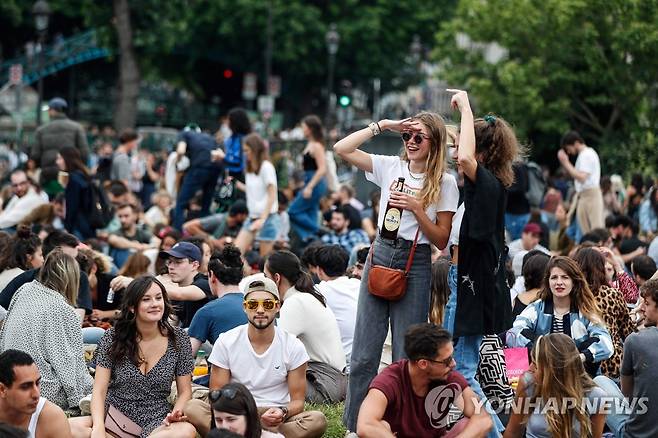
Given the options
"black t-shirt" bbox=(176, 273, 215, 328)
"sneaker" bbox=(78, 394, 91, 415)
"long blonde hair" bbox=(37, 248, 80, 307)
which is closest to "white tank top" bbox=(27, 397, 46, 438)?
"sneaker" bbox=(78, 394, 91, 415)

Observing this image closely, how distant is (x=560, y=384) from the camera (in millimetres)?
8344

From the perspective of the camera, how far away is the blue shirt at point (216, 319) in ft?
33.0

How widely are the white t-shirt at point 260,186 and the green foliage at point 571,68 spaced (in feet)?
41.7

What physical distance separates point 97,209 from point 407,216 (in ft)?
27.8

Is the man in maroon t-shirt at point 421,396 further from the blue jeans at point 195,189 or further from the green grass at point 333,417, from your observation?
the blue jeans at point 195,189

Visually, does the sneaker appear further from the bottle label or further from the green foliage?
the green foliage

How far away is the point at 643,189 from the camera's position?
2228 cm

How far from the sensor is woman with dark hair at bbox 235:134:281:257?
1589cm

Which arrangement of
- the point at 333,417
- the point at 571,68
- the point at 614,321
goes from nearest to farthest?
the point at 333,417, the point at 614,321, the point at 571,68

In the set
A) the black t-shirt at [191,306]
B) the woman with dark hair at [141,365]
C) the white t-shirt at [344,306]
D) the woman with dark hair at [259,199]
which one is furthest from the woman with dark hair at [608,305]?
the woman with dark hair at [259,199]

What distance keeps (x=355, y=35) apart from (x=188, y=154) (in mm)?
37526

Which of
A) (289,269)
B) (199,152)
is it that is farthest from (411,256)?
(199,152)

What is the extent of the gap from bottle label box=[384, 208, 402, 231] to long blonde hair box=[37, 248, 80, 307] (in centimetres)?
286

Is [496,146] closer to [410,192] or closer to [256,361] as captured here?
[410,192]
